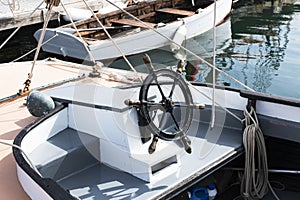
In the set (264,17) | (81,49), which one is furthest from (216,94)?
(264,17)

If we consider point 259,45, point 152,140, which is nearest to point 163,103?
point 152,140

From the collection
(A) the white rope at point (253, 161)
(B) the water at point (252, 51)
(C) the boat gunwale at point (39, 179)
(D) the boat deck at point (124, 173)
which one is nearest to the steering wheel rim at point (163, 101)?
(D) the boat deck at point (124, 173)

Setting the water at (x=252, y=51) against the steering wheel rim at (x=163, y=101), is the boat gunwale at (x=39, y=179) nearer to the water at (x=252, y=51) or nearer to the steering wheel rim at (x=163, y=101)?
the steering wheel rim at (x=163, y=101)

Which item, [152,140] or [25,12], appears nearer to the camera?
[152,140]

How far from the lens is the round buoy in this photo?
108 inches

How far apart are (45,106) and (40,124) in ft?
0.86

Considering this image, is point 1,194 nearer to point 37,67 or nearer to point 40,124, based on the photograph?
point 40,124

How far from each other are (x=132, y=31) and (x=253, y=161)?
574 cm

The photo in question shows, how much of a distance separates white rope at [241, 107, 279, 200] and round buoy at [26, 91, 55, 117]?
4.37 feet

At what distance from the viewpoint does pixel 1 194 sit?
7.18 ft

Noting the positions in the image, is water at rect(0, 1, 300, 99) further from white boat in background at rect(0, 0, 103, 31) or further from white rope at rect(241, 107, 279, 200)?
white rope at rect(241, 107, 279, 200)

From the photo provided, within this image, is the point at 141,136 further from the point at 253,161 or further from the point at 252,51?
the point at 252,51

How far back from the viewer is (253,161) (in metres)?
2.47

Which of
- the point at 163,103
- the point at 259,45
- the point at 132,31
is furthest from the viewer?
the point at 259,45
